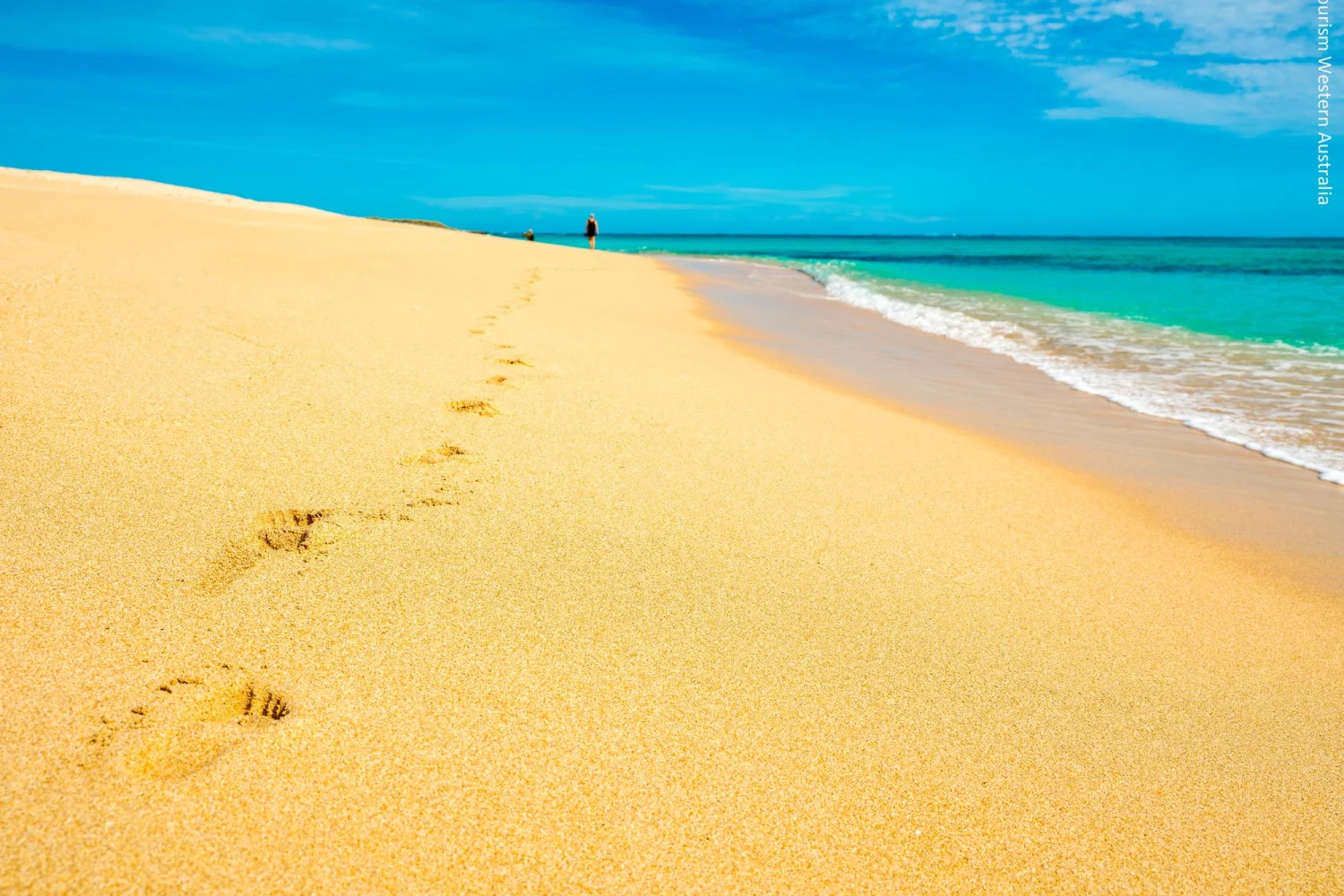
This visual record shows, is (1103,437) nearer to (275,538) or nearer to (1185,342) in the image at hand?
(275,538)

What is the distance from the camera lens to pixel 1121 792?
1.62 metres

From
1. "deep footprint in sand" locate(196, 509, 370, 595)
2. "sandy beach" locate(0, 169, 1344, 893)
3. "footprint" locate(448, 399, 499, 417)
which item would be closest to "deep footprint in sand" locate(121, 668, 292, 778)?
"sandy beach" locate(0, 169, 1344, 893)

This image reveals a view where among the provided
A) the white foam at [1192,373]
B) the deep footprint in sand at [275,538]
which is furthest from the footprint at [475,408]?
the white foam at [1192,373]

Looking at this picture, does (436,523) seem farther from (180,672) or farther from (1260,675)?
(1260,675)

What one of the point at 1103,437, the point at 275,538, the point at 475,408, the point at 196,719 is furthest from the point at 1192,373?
the point at 196,719

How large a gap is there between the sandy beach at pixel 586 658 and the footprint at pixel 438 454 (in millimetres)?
38

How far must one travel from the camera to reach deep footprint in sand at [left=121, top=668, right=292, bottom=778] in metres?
1.42

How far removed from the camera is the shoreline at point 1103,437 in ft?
10.7

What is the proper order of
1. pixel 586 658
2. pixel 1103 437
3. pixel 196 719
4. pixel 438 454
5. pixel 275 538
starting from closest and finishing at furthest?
pixel 196 719
pixel 586 658
pixel 275 538
pixel 438 454
pixel 1103 437

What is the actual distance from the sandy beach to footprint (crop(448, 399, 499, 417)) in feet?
0.09

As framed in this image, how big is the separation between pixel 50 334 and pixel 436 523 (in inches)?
89.8

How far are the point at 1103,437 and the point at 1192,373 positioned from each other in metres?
3.34

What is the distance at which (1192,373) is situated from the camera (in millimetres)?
7348

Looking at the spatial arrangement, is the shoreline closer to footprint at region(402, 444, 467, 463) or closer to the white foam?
the white foam
